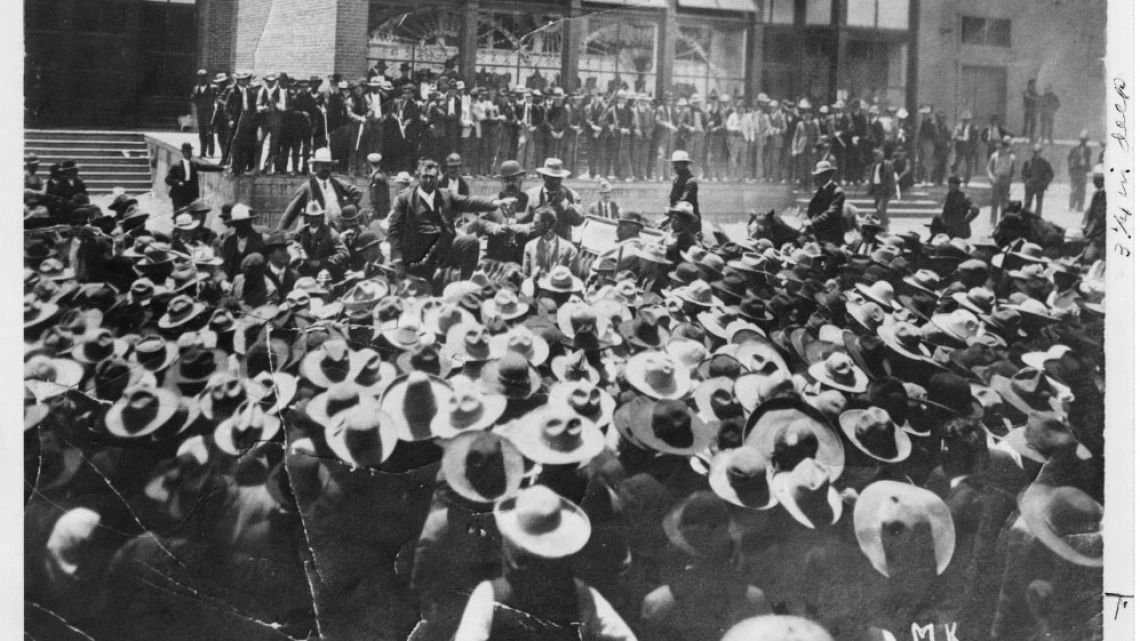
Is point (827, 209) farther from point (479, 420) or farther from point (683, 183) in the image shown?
point (479, 420)

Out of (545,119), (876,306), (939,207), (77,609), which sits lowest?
(77,609)

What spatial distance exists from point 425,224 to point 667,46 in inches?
51.2

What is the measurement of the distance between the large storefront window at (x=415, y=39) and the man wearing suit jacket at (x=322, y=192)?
0.45 metres

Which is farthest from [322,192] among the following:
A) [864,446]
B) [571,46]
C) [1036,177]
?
[1036,177]

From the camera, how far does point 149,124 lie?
3404 millimetres

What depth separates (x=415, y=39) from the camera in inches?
145

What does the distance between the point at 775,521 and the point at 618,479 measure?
0.66 metres

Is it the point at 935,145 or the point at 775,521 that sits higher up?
the point at 935,145

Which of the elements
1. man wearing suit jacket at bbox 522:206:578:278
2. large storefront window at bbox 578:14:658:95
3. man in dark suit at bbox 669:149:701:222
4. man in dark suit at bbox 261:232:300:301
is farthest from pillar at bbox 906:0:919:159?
man in dark suit at bbox 261:232:300:301

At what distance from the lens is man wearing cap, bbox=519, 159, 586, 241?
378 centimetres

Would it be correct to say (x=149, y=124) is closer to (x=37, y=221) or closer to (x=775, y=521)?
(x=37, y=221)

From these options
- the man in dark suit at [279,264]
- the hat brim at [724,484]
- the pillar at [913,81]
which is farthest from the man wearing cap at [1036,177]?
the man in dark suit at [279,264]

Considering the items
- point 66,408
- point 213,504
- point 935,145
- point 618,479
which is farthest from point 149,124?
point 935,145

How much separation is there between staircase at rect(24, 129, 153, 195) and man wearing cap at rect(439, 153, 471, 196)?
3.57 feet
